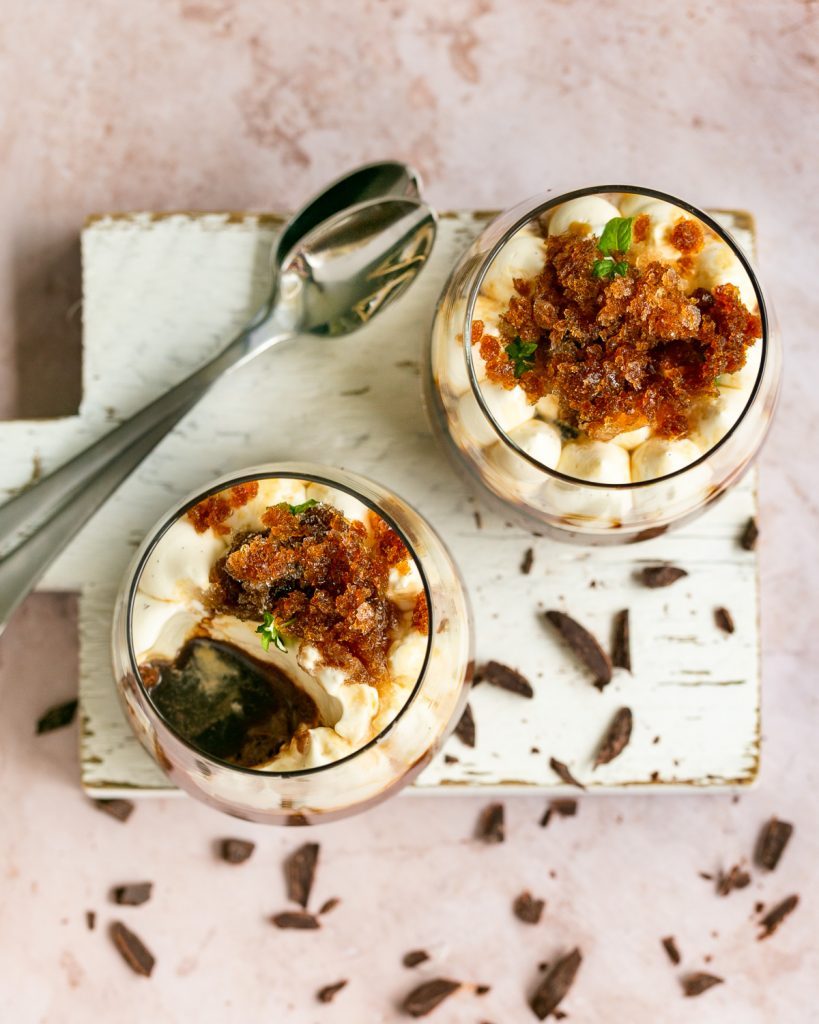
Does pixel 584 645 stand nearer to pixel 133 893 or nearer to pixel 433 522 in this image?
pixel 433 522

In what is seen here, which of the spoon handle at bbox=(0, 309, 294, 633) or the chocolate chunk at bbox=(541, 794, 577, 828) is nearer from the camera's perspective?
the spoon handle at bbox=(0, 309, 294, 633)

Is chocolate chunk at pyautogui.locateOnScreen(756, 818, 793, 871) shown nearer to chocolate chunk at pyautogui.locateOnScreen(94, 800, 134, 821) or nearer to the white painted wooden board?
A: the white painted wooden board

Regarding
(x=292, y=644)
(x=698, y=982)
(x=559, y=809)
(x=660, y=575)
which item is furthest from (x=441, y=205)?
(x=698, y=982)

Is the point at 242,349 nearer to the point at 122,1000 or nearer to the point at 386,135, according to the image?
the point at 386,135

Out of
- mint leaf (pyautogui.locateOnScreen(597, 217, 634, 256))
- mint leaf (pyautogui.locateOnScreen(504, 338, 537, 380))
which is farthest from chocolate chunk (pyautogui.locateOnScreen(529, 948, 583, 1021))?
mint leaf (pyautogui.locateOnScreen(597, 217, 634, 256))

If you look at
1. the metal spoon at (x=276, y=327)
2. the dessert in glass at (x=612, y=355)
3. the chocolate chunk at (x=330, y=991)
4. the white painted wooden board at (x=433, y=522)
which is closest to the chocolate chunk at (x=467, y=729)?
the white painted wooden board at (x=433, y=522)

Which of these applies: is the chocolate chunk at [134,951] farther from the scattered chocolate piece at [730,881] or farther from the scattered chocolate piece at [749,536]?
the scattered chocolate piece at [749,536]
